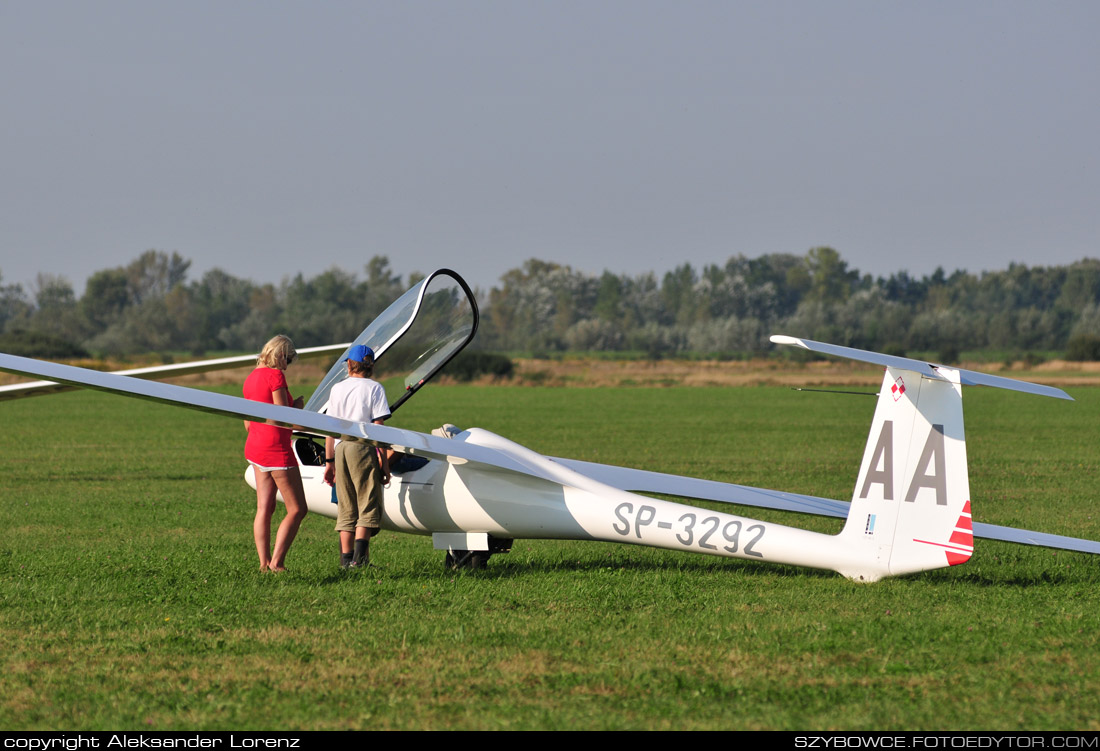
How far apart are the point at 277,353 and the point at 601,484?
242 cm

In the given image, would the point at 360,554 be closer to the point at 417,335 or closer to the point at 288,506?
the point at 288,506

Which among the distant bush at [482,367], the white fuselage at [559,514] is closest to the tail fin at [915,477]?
the white fuselage at [559,514]

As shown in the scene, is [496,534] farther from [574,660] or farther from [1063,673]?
[1063,673]

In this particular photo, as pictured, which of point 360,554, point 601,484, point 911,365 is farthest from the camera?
point 360,554

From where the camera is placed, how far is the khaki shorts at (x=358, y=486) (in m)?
7.70

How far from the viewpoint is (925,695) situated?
4.87 metres

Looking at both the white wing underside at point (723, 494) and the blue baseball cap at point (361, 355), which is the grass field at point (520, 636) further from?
the blue baseball cap at point (361, 355)

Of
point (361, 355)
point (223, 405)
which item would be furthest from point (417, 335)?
point (223, 405)

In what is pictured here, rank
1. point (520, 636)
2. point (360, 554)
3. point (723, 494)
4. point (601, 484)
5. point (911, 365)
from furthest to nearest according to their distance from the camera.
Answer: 1. point (723, 494)
2. point (360, 554)
3. point (601, 484)
4. point (911, 365)
5. point (520, 636)

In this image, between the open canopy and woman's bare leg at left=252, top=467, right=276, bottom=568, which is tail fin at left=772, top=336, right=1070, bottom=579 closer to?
the open canopy

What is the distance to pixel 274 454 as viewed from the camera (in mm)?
7625

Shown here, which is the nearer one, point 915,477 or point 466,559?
point 915,477

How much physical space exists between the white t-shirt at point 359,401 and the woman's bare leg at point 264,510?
65 cm
